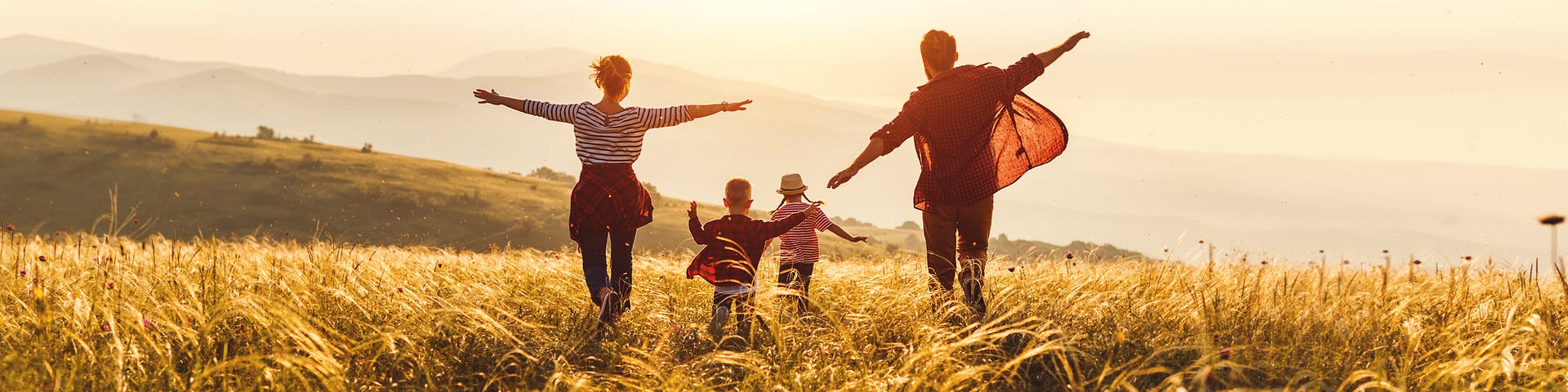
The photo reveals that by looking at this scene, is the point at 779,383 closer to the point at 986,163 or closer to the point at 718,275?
the point at 718,275

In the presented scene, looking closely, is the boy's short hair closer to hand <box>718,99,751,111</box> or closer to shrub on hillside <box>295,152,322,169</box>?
hand <box>718,99,751,111</box>

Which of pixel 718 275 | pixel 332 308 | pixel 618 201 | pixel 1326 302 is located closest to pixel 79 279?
pixel 332 308

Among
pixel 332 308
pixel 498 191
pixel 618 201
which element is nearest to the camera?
pixel 332 308

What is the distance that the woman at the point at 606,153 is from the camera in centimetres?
614

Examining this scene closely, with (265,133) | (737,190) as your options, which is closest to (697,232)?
(737,190)

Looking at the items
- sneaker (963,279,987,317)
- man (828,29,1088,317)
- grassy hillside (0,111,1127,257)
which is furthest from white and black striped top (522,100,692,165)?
grassy hillside (0,111,1127,257)

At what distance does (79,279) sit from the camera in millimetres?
6625

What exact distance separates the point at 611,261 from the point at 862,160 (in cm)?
179

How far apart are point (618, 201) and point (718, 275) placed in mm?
871

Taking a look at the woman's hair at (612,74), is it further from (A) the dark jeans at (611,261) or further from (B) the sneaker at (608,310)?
(B) the sneaker at (608,310)

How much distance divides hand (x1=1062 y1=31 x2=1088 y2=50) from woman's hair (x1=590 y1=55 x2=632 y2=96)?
9.74 feet

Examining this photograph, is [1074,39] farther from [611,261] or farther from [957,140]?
[611,261]

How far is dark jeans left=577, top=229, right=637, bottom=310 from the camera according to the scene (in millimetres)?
6254

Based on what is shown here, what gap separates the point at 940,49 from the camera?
6348 millimetres
